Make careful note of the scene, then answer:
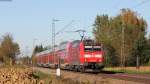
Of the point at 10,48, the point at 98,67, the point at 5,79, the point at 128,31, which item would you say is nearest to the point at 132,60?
the point at 128,31

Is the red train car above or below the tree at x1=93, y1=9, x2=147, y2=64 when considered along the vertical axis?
below

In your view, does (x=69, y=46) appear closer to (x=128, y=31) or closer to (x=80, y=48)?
(x=80, y=48)

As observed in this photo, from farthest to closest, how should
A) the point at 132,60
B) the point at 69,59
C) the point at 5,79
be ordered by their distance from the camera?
1. the point at 132,60
2. the point at 69,59
3. the point at 5,79

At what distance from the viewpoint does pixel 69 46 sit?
213 feet

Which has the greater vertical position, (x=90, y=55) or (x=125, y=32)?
(x=125, y=32)

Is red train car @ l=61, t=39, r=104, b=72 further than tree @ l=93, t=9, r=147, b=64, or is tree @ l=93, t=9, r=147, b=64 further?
tree @ l=93, t=9, r=147, b=64

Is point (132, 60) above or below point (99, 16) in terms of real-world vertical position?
below

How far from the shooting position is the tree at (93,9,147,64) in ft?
330

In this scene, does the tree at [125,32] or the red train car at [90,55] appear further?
the tree at [125,32]

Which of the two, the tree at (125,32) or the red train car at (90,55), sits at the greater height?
the tree at (125,32)

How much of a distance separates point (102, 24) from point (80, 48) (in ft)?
228

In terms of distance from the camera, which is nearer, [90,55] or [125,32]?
[90,55]

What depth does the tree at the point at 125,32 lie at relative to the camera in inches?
3958

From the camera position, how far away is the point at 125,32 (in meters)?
103
